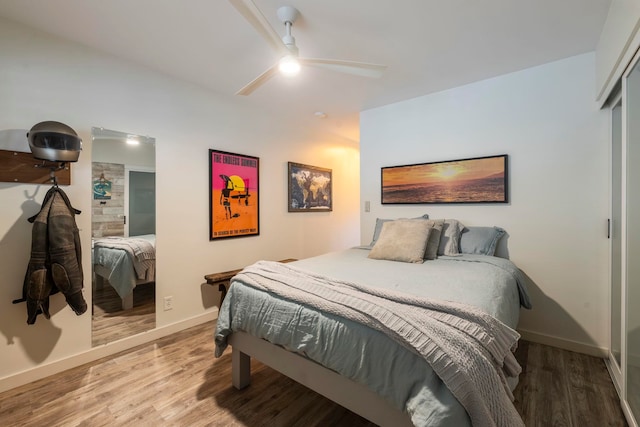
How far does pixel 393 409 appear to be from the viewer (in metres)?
1.18

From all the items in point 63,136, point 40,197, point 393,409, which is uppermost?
point 63,136

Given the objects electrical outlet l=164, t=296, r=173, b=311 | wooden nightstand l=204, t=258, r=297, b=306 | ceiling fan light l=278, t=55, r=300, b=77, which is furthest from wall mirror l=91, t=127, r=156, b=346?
ceiling fan light l=278, t=55, r=300, b=77

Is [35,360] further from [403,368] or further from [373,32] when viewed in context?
[373,32]

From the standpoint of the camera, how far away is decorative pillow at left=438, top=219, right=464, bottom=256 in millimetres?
2580

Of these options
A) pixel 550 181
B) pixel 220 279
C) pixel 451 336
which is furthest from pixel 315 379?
pixel 550 181

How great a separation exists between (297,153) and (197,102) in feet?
4.92

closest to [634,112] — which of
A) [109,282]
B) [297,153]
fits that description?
[297,153]

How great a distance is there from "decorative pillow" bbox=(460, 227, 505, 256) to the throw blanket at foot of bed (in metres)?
1.50

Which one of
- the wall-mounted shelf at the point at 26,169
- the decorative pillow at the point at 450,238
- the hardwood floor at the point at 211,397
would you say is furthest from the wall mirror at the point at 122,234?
the decorative pillow at the point at 450,238

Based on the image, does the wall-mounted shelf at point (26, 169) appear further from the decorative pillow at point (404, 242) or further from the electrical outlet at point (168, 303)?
the decorative pillow at point (404, 242)

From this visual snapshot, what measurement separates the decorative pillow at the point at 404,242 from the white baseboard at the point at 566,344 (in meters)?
1.28

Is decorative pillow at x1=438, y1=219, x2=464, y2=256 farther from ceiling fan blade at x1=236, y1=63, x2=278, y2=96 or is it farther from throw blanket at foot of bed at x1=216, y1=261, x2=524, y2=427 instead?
ceiling fan blade at x1=236, y1=63, x2=278, y2=96

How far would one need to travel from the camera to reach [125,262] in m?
2.46

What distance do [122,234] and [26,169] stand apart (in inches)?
29.9
